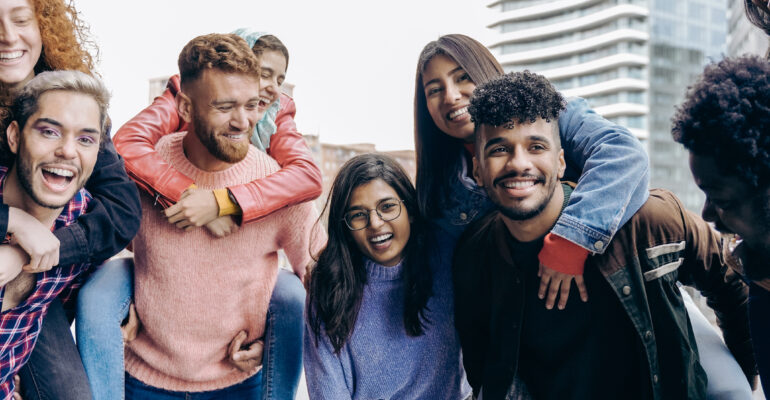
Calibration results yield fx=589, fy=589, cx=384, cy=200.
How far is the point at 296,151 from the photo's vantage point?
7.93ft

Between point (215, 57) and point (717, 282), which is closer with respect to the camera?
point (717, 282)

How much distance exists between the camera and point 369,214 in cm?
230

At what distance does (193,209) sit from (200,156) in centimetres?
28

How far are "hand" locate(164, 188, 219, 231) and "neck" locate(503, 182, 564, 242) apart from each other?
1060 mm

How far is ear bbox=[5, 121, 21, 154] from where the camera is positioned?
1.83 m

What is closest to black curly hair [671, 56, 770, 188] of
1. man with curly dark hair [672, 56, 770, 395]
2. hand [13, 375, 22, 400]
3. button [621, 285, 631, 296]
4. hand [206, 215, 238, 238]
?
man with curly dark hair [672, 56, 770, 395]

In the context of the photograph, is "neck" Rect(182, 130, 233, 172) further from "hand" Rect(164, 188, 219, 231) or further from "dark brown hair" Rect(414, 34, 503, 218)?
"dark brown hair" Rect(414, 34, 503, 218)

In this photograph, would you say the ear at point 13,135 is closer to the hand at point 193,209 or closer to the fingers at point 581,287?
the hand at point 193,209

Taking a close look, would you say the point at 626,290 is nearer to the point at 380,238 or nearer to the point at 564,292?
the point at 564,292

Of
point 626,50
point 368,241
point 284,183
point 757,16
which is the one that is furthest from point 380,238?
point 626,50

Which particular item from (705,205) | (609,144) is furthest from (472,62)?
(705,205)

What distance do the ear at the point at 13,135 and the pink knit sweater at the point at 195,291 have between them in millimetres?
532

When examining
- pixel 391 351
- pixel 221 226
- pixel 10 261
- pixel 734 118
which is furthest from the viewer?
→ pixel 391 351

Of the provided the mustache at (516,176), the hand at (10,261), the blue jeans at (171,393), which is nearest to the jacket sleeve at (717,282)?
the mustache at (516,176)
